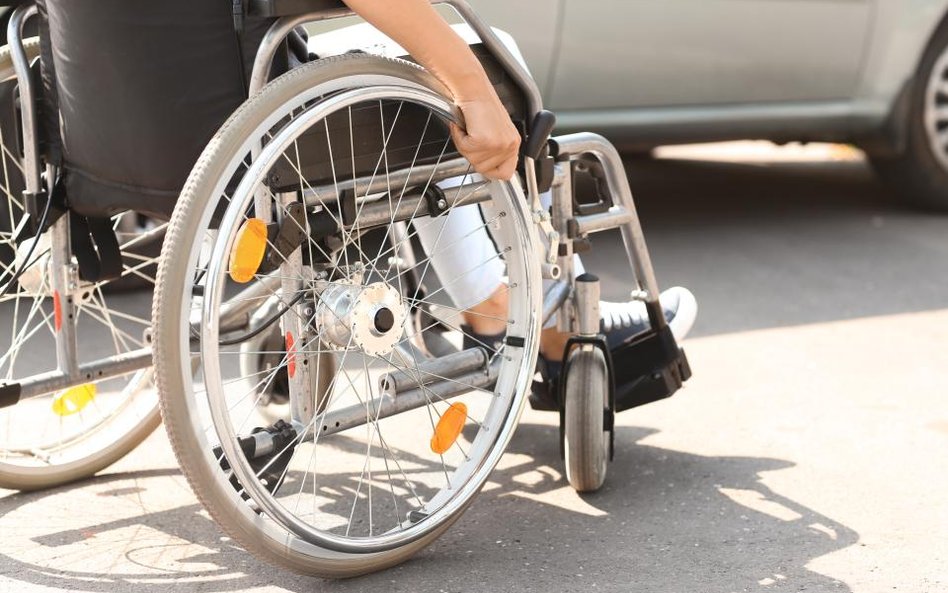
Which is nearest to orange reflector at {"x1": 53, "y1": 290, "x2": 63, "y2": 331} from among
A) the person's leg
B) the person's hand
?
the person's leg

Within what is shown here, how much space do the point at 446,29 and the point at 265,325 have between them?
1.99ft

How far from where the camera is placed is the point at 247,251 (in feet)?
6.93

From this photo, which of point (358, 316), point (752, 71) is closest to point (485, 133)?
point (358, 316)

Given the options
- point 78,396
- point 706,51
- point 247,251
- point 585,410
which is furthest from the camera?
point 706,51

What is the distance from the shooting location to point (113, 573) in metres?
2.48

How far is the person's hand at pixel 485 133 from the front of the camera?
92.0 inches

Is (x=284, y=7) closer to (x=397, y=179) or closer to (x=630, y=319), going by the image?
(x=397, y=179)

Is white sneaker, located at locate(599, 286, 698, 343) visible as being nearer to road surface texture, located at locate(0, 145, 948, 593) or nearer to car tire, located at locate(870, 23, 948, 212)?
road surface texture, located at locate(0, 145, 948, 593)

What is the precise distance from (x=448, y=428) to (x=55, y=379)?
0.82 meters

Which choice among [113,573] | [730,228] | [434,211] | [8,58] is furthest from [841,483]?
[730,228]

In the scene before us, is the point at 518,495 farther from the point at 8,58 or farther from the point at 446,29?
the point at 8,58

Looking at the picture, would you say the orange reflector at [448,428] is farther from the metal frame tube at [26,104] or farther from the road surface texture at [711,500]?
the metal frame tube at [26,104]

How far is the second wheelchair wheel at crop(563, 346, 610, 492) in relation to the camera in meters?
2.74

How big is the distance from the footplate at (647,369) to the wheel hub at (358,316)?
780 mm
